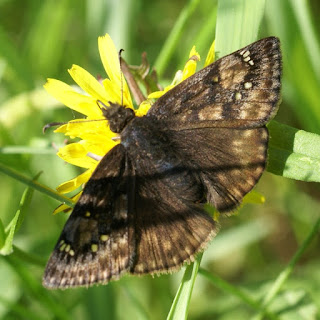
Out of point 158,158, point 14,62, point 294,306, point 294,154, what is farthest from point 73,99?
point 294,306

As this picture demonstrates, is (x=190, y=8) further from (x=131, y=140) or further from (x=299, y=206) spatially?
(x=299, y=206)

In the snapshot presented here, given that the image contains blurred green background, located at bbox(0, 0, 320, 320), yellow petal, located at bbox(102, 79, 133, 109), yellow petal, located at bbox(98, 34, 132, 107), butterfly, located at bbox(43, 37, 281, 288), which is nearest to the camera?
butterfly, located at bbox(43, 37, 281, 288)

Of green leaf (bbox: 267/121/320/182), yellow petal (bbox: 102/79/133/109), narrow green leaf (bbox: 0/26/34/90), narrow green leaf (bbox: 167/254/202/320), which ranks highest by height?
narrow green leaf (bbox: 0/26/34/90)

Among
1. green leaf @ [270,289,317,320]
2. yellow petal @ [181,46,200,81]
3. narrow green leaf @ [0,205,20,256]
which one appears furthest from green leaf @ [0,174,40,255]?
green leaf @ [270,289,317,320]

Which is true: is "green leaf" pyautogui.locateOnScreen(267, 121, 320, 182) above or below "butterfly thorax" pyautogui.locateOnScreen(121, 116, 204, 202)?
below

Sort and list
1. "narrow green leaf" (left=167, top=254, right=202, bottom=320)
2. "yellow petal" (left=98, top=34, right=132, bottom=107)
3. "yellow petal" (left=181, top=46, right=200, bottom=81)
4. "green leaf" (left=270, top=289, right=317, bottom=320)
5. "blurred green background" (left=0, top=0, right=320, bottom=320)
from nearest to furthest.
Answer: "narrow green leaf" (left=167, top=254, right=202, bottom=320)
"yellow petal" (left=181, top=46, right=200, bottom=81)
"yellow petal" (left=98, top=34, right=132, bottom=107)
"green leaf" (left=270, top=289, right=317, bottom=320)
"blurred green background" (left=0, top=0, right=320, bottom=320)

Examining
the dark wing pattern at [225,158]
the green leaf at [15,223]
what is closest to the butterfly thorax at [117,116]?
the dark wing pattern at [225,158]

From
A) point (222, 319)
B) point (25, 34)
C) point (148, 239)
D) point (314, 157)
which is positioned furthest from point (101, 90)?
point (25, 34)

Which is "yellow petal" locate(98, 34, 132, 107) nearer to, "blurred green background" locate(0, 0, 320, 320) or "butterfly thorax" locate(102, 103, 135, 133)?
"butterfly thorax" locate(102, 103, 135, 133)
